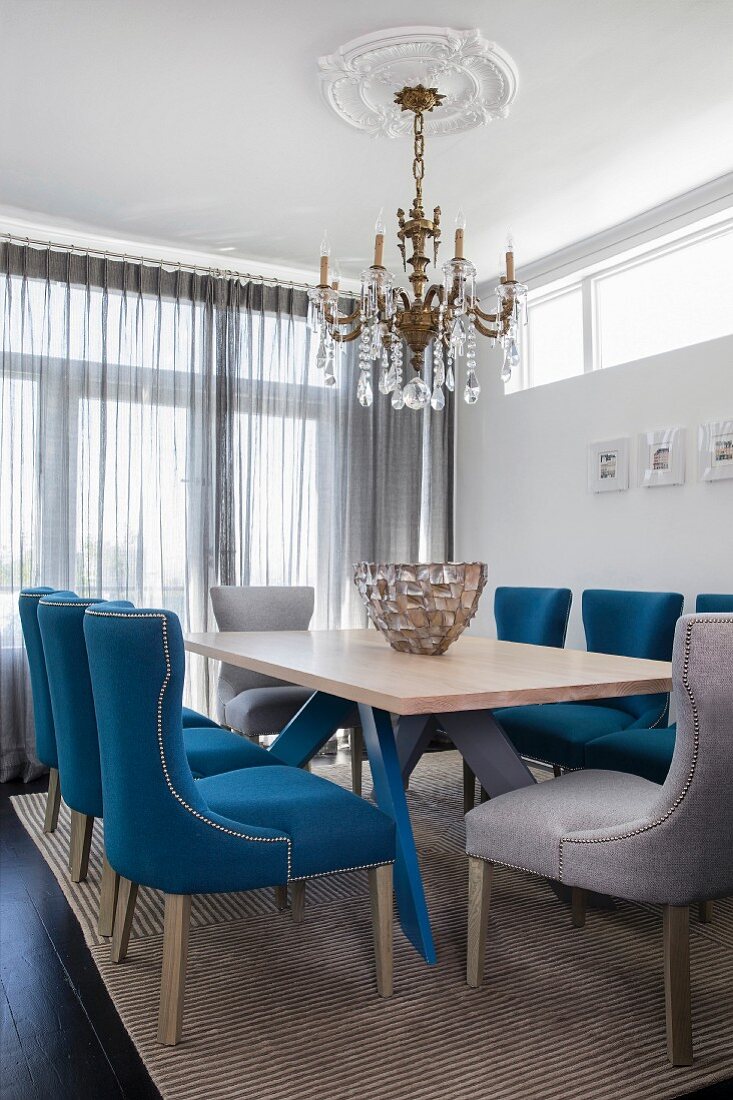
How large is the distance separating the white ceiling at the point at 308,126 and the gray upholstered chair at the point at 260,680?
187 centimetres

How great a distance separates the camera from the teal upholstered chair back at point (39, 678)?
2863 millimetres

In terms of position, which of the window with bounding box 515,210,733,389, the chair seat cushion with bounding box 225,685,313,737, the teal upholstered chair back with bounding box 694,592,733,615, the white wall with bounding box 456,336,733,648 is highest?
the window with bounding box 515,210,733,389

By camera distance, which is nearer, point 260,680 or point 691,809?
point 691,809

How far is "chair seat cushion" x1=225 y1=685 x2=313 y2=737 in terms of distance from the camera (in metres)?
3.52

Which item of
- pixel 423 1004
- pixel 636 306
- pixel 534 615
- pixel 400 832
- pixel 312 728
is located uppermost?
pixel 636 306

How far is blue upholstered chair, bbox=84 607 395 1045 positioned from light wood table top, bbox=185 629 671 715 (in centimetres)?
32

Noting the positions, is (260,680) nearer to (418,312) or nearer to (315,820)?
(418,312)

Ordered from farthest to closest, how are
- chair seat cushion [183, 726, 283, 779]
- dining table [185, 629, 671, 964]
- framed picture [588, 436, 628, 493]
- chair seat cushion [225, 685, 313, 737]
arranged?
framed picture [588, 436, 628, 493] < chair seat cushion [225, 685, 313, 737] < chair seat cushion [183, 726, 283, 779] < dining table [185, 629, 671, 964]

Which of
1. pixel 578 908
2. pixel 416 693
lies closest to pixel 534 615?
pixel 578 908

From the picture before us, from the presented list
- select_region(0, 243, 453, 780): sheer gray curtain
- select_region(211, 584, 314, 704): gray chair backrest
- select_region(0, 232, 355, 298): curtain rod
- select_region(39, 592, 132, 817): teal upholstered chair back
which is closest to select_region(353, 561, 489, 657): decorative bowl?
select_region(39, 592, 132, 817): teal upholstered chair back

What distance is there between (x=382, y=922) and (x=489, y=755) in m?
0.62

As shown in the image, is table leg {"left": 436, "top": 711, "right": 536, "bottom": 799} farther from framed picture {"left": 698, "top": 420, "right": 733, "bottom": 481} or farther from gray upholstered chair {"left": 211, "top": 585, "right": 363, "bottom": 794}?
framed picture {"left": 698, "top": 420, "right": 733, "bottom": 481}

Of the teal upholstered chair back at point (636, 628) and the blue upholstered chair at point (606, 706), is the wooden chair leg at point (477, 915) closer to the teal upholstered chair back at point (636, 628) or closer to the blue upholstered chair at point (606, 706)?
the blue upholstered chair at point (606, 706)

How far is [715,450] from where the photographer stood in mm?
3793
